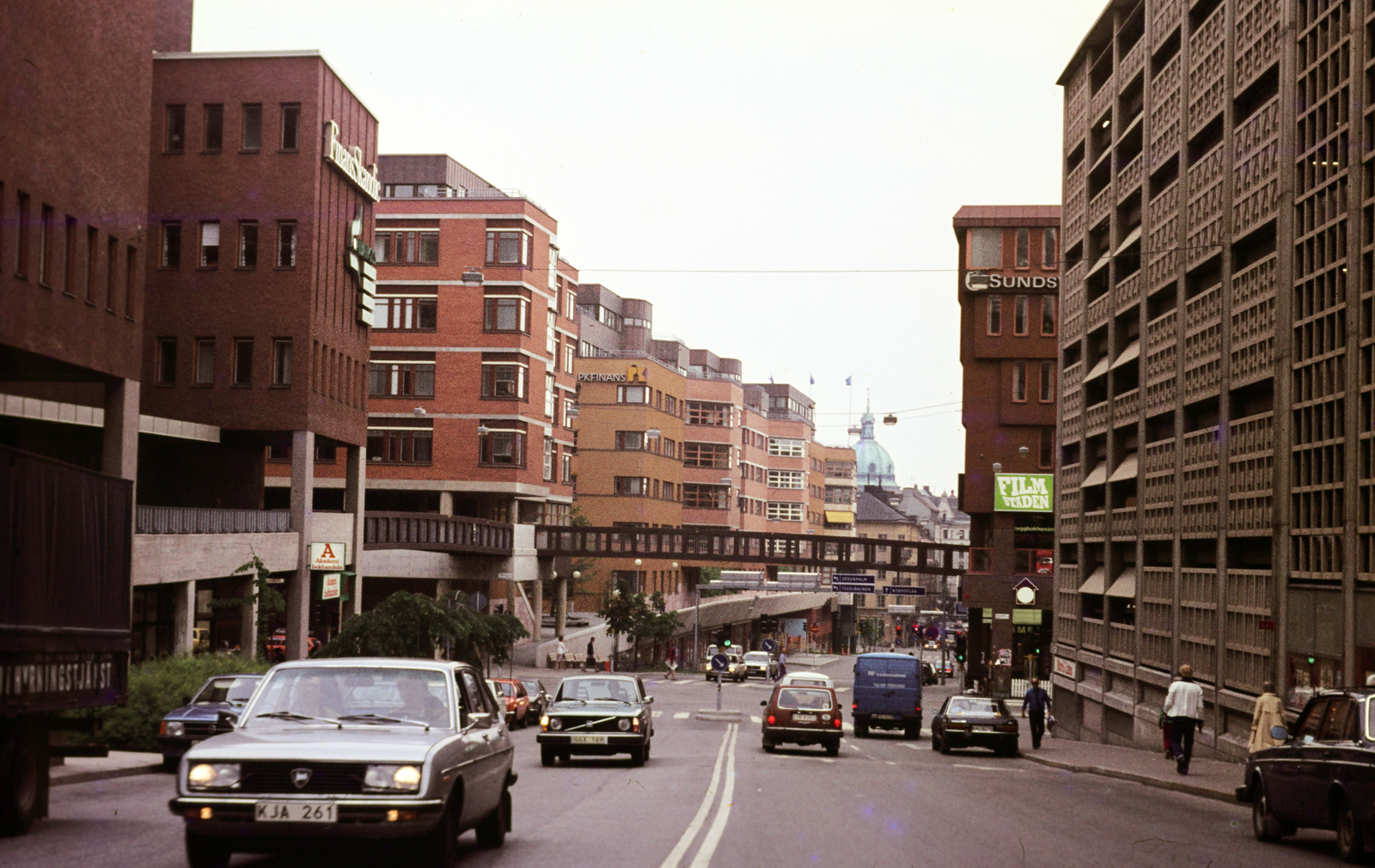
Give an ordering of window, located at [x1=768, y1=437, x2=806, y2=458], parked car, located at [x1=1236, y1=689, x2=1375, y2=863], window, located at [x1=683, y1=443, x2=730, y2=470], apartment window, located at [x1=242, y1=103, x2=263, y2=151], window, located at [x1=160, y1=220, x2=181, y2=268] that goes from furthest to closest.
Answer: window, located at [x1=768, y1=437, x2=806, y2=458]
window, located at [x1=683, y1=443, x2=730, y2=470]
window, located at [x1=160, y1=220, x2=181, y2=268]
apartment window, located at [x1=242, y1=103, x2=263, y2=151]
parked car, located at [x1=1236, y1=689, x2=1375, y2=863]

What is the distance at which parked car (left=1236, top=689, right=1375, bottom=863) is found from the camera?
1391 cm

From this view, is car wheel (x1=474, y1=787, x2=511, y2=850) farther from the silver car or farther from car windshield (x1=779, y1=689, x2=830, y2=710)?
car windshield (x1=779, y1=689, x2=830, y2=710)

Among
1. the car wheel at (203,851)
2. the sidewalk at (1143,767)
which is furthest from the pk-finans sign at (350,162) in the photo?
the car wheel at (203,851)

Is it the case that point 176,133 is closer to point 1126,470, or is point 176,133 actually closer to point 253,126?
point 253,126

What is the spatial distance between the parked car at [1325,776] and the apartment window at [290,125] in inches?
1569

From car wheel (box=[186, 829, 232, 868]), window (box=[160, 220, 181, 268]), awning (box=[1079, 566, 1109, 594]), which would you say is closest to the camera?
car wheel (box=[186, 829, 232, 868])

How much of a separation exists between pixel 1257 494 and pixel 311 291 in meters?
31.7

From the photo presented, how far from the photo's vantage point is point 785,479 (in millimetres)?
140375

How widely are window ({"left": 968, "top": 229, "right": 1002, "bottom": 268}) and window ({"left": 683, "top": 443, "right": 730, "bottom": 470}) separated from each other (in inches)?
1900

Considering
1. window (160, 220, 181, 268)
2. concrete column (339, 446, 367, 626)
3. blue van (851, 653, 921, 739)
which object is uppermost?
window (160, 220, 181, 268)

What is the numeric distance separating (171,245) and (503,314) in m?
29.8

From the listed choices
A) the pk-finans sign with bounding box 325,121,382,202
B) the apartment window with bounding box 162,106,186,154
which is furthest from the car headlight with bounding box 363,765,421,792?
the apartment window with bounding box 162,106,186,154

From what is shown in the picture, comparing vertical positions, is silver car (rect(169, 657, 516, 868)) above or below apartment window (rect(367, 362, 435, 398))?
below

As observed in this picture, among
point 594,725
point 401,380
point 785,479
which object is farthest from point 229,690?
point 785,479
